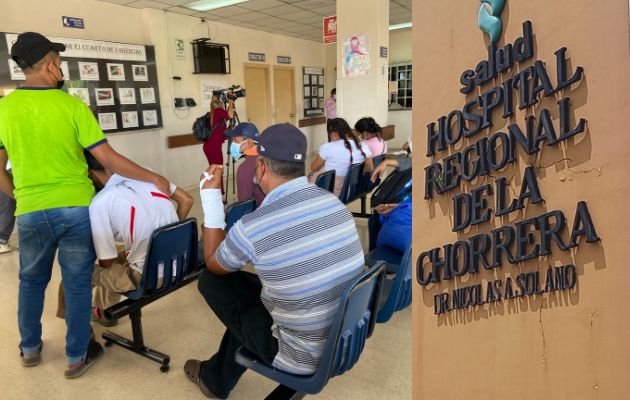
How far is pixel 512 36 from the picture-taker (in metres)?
0.91

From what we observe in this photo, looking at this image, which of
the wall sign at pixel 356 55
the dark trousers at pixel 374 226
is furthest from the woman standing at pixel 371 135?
the wall sign at pixel 356 55

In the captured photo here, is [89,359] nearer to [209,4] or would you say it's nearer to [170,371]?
[170,371]

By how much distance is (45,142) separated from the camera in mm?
1684

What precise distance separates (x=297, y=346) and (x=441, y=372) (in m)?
0.43

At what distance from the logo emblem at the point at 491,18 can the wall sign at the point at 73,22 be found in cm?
525

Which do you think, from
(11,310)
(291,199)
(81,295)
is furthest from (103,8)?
(291,199)

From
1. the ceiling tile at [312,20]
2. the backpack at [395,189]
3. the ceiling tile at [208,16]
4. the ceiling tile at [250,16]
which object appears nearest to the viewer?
the backpack at [395,189]

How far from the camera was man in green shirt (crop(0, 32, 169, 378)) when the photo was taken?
166 cm

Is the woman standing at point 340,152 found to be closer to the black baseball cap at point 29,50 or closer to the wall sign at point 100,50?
the black baseball cap at point 29,50

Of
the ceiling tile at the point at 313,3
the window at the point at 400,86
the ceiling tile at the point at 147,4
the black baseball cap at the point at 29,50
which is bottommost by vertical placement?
the black baseball cap at the point at 29,50

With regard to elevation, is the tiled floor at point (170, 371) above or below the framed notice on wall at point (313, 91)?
below

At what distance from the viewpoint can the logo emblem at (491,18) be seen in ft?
2.97

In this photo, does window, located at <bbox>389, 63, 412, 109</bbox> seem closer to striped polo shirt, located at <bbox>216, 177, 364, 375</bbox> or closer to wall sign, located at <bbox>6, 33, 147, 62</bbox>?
wall sign, located at <bbox>6, 33, 147, 62</bbox>

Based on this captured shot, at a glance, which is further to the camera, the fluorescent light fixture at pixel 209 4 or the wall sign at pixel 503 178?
the fluorescent light fixture at pixel 209 4
